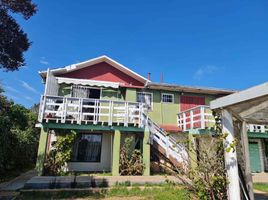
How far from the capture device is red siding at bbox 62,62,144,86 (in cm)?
1761

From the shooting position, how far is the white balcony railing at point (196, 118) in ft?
49.8

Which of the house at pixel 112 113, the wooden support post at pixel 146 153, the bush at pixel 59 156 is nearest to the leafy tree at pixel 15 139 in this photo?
the house at pixel 112 113

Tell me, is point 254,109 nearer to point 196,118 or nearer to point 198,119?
point 198,119

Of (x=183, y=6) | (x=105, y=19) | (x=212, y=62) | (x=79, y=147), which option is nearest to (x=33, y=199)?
(x=79, y=147)

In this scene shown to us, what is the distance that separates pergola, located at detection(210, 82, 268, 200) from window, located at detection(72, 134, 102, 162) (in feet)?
39.5

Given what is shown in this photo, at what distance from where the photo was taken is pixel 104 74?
59.8 ft

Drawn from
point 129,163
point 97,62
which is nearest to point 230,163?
point 129,163

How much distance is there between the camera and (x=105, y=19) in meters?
17.8

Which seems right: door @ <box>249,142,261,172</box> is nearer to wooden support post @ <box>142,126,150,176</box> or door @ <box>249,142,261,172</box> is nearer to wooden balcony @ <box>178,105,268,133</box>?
wooden balcony @ <box>178,105,268,133</box>

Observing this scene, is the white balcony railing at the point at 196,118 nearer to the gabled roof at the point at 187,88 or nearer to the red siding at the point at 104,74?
the gabled roof at the point at 187,88

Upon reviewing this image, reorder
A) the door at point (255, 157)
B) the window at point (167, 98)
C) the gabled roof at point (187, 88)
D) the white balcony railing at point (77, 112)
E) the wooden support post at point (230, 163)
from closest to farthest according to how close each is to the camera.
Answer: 1. the wooden support post at point (230, 163)
2. the white balcony railing at point (77, 112)
3. the gabled roof at point (187, 88)
4. the window at point (167, 98)
5. the door at point (255, 157)

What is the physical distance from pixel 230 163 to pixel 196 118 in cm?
1196

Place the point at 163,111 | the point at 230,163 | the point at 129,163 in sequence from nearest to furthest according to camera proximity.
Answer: the point at 230,163, the point at 129,163, the point at 163,111

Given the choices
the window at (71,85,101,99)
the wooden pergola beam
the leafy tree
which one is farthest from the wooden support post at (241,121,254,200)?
the window at (71,85,101,99)
